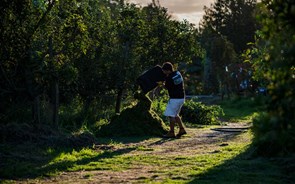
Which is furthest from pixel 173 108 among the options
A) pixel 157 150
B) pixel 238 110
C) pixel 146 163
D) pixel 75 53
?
pixel 238 110

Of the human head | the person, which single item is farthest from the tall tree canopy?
the person

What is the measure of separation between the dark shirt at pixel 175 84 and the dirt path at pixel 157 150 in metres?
1.08

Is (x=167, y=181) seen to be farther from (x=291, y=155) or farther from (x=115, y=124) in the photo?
(x=115, y=124)

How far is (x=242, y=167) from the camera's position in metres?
8.06

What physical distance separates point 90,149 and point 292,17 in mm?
6766

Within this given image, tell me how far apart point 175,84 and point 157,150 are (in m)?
2.59

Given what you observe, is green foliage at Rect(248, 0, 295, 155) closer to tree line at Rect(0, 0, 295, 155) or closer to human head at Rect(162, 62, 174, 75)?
tree line at Rect(0, 0, 295, 155)

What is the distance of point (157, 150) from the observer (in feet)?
34.0

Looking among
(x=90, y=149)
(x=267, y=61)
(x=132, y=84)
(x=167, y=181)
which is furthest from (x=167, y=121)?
(x=267, y=61)

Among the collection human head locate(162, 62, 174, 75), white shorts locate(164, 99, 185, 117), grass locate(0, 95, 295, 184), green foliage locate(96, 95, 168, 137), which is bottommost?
grass locate(0, 95, 295, 184)

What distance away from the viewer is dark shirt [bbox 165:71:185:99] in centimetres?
1251

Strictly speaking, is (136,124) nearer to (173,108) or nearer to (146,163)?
(173,108)

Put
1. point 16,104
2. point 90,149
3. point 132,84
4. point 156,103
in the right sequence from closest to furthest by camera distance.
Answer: point 90,149
point 16,104
point 132,84
point 156,103

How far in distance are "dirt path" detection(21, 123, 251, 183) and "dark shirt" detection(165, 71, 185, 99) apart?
1.08 m
